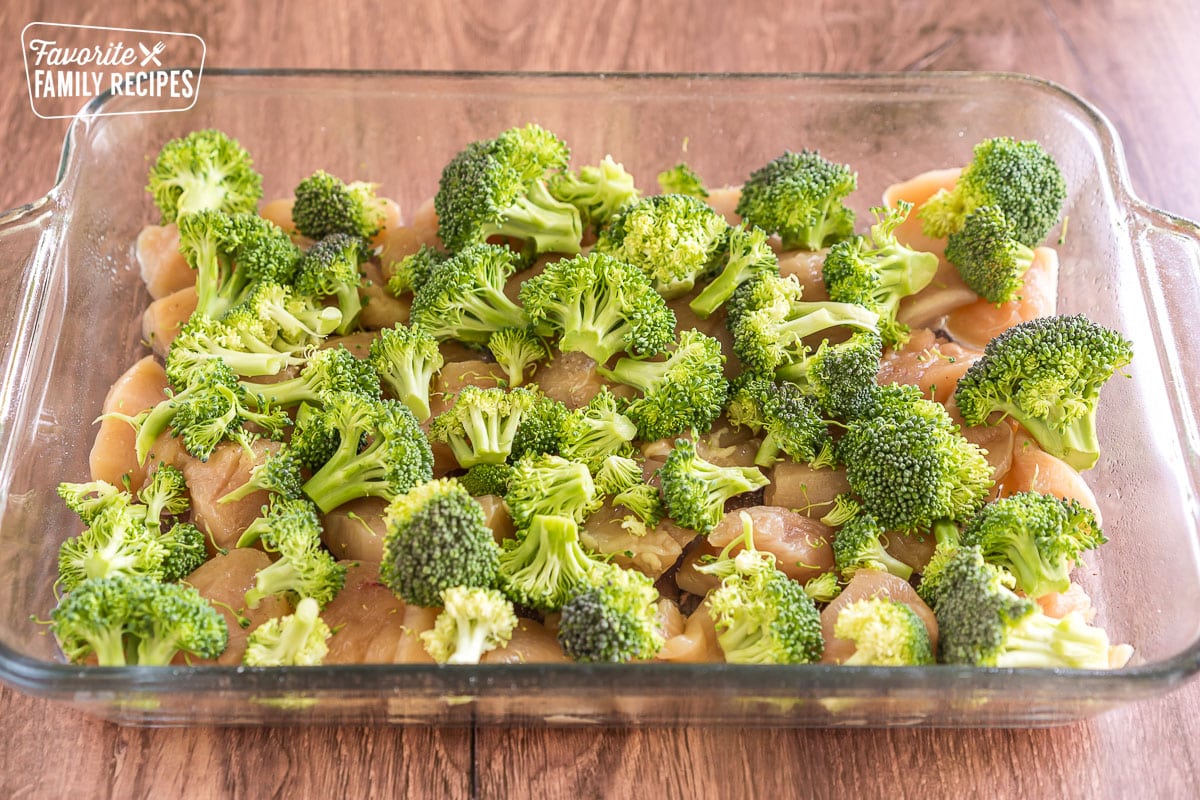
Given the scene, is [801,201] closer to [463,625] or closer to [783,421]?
[783,421]

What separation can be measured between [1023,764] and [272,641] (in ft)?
5.53

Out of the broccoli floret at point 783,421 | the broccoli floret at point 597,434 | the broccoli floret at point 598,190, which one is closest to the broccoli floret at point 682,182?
the broccoli floret at point 598,190

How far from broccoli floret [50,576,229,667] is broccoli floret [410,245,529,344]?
3.01 ft

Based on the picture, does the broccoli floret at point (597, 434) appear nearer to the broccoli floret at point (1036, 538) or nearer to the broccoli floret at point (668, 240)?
the broccoli floret at point (668, 240)

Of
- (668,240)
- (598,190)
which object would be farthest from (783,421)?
(598,190)

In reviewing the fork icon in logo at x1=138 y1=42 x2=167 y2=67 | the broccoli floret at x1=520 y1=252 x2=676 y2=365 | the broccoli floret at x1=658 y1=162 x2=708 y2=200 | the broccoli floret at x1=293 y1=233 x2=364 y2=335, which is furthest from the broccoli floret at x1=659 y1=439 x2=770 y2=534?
the fork icon in logo at x1=138 y1=42 x2=167 y2=67

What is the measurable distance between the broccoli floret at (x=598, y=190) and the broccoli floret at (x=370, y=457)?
852mm

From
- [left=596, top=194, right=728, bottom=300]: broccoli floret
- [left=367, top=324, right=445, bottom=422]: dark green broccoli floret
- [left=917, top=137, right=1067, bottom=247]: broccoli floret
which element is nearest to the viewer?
[left=367, top=324, right=445, bottom=422]: dark green broccoli floret

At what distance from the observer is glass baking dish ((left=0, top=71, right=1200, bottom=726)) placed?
88.3 inches

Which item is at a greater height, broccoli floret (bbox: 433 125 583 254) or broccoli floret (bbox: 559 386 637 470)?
broccoli floret (bbox: 433 125 583 254)

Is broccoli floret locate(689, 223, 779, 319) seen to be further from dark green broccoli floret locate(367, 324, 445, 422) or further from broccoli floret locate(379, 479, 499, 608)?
broccoli floret locate(379, 479, 499, 608)

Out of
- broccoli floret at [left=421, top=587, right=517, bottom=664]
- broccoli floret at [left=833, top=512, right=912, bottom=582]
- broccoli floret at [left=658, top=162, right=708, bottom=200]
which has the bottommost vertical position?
broccoli floret at [left=421, top=587, right=517, bottom=664]

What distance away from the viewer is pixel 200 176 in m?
3.24

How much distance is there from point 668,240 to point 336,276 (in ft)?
2.90
